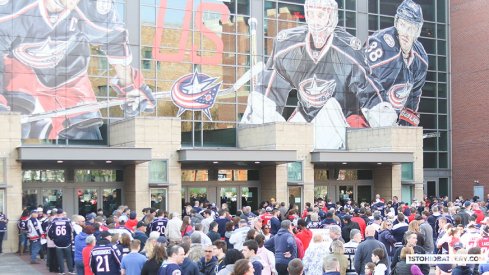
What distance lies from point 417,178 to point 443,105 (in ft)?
26.6

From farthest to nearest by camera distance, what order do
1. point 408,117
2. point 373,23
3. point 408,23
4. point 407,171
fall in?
point 408,23 < point 408,117 < point 373,23 < point 407,171

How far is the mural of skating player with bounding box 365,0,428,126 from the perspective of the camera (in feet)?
132

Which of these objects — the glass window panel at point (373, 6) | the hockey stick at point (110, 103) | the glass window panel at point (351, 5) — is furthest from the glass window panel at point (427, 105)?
the hockey stick at point (110, 103)

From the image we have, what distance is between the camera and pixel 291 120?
37.2 m

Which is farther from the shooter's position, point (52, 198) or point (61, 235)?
point (52, 198)

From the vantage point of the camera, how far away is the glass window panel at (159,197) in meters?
30.1

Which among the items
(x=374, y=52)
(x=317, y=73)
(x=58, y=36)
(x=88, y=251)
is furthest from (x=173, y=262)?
(x=374, y=52)

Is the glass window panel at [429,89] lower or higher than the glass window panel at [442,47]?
lower

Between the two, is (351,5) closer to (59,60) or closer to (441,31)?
(441,31)

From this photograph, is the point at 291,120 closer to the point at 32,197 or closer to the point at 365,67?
the point at 365,67

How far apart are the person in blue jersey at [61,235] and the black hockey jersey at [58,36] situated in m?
12.5

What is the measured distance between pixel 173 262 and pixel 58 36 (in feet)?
74.0

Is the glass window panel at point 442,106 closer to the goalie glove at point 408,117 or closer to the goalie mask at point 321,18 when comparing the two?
the goalie glove at point 408,117

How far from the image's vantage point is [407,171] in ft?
123
